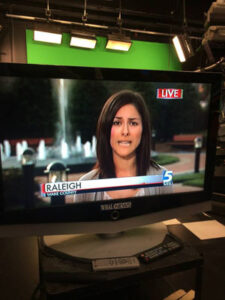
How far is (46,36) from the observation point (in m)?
2.72

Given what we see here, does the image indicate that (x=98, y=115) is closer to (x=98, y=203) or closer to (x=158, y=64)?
(x=98, y=203)

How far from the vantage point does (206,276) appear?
104cm

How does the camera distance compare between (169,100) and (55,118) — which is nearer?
(55,118)

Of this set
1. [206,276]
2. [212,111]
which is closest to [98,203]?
[212,111]

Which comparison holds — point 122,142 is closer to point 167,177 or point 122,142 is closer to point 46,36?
point 167,177

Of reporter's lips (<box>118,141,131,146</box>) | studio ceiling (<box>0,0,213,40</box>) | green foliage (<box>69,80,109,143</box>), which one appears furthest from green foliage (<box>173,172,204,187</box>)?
studio ceiling (<box>0,0,213,40</box>)

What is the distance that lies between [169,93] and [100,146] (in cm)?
32

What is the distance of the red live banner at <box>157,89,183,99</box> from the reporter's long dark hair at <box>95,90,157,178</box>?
0.07 m

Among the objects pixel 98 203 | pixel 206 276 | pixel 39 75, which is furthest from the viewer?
pixel 206 276

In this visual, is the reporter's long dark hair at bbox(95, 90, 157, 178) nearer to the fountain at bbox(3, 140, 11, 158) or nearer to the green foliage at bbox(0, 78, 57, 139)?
the green foliage at bbox(0, 78, 57, 139)

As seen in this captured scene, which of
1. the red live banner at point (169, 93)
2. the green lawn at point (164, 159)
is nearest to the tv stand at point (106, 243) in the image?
the green lawn at point (164, 159)

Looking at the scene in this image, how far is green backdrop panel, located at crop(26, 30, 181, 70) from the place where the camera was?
307cm

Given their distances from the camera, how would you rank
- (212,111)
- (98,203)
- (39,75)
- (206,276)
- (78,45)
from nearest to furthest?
(39,75), (98,203), (212,111), (206,276), (78,45)

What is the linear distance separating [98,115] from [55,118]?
5.4 inches
